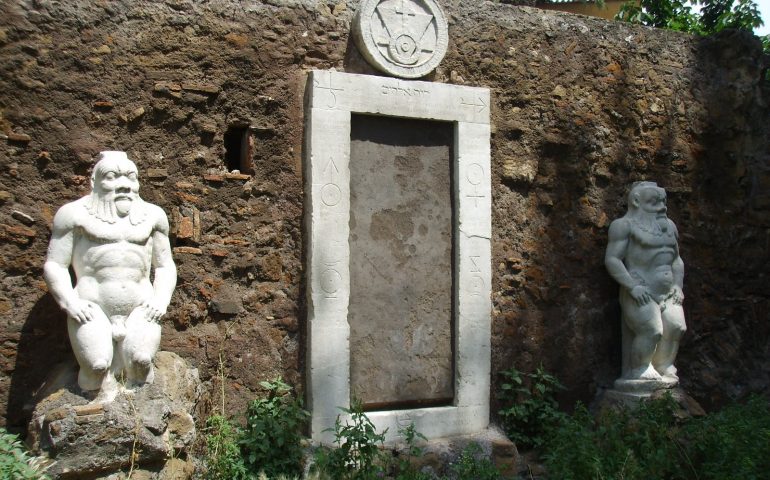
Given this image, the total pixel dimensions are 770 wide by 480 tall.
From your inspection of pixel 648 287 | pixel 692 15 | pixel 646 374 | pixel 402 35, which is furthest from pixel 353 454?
pixel 692 15

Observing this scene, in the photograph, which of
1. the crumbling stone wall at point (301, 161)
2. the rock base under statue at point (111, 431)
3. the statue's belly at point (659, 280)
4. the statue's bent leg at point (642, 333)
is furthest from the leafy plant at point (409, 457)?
the statue's belly at point (659, 280)

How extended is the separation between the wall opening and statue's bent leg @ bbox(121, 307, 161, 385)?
3.81 feet

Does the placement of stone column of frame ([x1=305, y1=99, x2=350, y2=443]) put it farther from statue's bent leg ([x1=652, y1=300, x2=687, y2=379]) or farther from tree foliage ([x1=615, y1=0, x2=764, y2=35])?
tree foliage ([x1=615, y1=0, x2=764, y2=35])

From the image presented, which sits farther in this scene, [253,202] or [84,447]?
[253,202]

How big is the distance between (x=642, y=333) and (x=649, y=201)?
2.95 feet

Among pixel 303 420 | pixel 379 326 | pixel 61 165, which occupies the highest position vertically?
pixel 61 165

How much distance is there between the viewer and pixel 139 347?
12.8ft

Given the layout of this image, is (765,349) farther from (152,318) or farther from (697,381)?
(152,318)

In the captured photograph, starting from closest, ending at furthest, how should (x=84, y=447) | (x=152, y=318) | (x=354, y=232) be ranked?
(x=84, y=447) → (x=152, y=318) → (x=354, y=232)

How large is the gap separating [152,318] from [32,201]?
3.17ft

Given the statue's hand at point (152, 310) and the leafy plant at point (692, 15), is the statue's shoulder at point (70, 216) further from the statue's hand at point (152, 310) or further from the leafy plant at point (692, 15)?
the leafy plant at point (692, 15)

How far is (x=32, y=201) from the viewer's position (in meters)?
4.28

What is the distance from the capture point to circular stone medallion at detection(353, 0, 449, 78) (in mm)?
5008

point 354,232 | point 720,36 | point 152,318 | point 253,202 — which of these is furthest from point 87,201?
point 720,36
